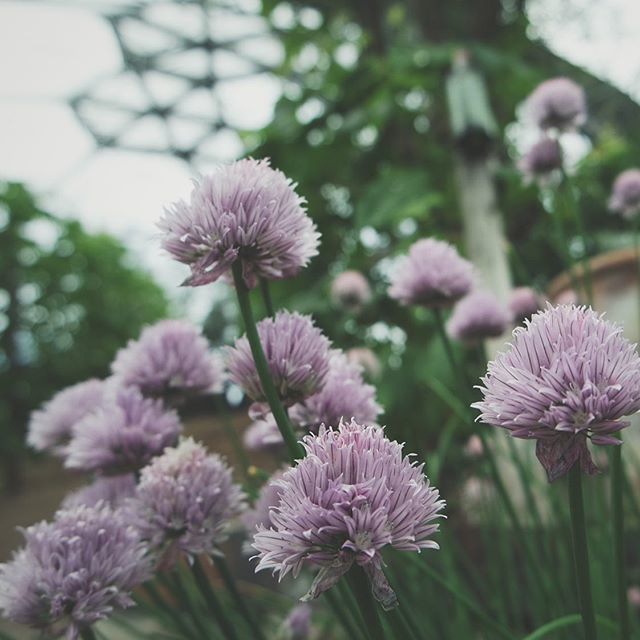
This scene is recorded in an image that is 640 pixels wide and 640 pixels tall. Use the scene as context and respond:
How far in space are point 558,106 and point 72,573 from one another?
2.74 feet

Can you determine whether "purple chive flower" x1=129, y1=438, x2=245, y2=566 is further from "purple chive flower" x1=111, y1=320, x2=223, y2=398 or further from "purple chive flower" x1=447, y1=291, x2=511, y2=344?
"purple chive flower" x1=447, y1=291, x2=511, y2=344

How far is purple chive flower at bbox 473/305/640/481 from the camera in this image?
11.5 inches

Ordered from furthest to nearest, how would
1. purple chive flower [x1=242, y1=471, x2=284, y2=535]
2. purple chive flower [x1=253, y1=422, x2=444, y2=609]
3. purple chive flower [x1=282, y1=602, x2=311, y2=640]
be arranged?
1. purple chive flower [x1=282, y1=602, x2=311, y2=640]
2. purple chive flower [x1=242, y1=471, x2=284, y2=535]
3. purple chive flower [x1=253, y1=422, x2=444, y2=609]

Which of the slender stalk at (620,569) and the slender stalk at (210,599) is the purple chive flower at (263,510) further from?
the slender stalk at (620,569)

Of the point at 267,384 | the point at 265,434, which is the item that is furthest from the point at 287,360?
the point at 265,434

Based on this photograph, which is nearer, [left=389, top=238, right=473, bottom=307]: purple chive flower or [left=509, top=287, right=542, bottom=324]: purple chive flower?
[left=389, top=238, right=473, bottom=307]: purple chive flower

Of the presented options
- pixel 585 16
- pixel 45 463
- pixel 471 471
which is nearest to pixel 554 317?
pixel 471 471

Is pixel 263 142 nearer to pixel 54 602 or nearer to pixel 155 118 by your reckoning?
pixel 54 602

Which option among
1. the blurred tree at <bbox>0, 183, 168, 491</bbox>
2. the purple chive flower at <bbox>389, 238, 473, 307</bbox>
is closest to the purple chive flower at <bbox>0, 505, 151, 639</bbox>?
the purple chive flower at <bbox>389, 238, 473, 307</bbox>

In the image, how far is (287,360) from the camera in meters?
0.42

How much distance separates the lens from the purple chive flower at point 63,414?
2.43 ft

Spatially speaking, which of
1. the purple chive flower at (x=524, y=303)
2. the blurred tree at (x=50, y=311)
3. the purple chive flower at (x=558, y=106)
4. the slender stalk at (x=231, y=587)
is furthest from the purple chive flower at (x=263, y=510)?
the blurred tree at (x=50, y=311)

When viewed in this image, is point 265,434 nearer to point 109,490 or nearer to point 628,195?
point 109,490

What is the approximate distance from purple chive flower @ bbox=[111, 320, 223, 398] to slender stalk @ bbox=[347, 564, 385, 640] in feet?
1.13
